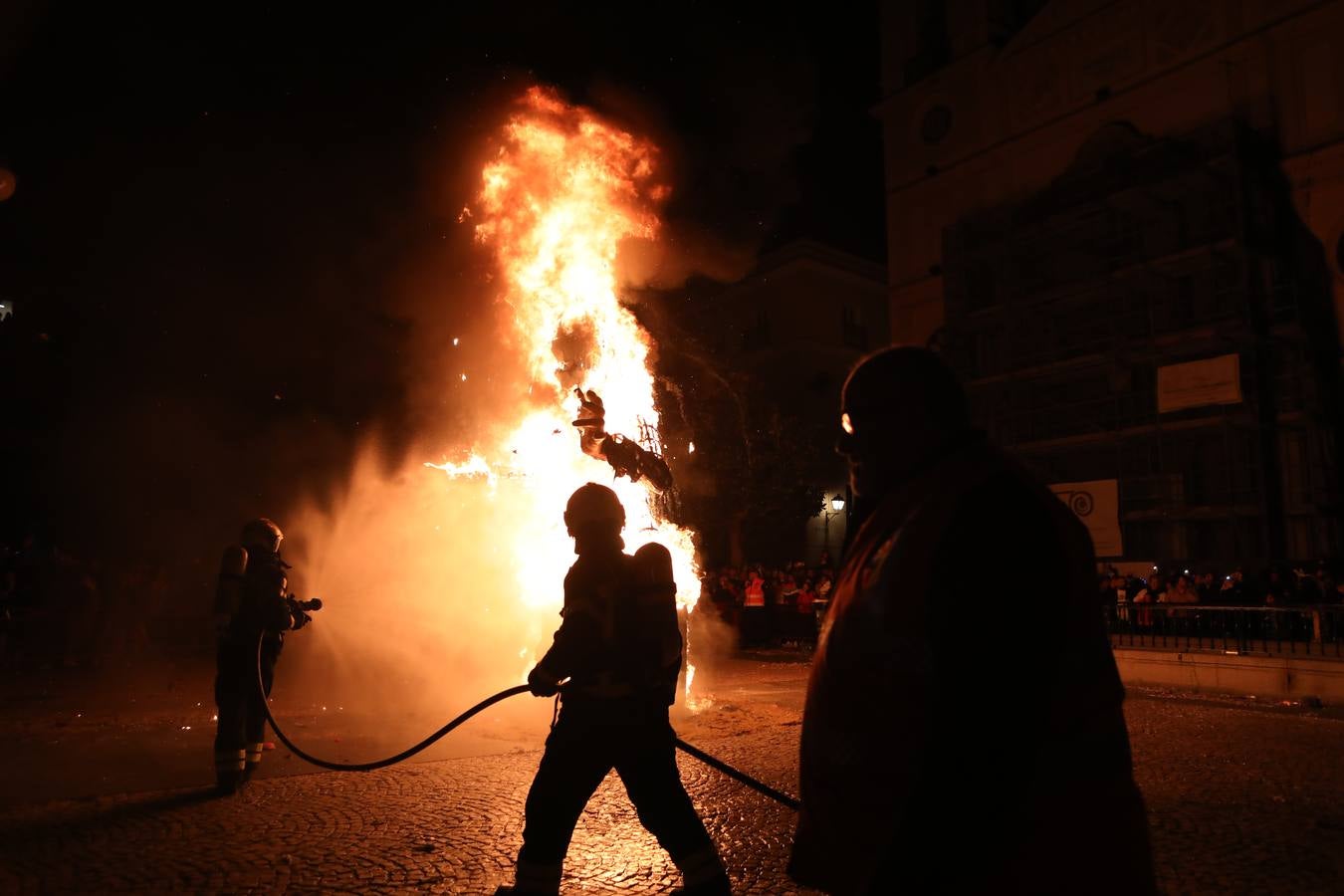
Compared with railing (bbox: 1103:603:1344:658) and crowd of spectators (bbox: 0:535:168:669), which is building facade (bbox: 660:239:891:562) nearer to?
railing (bbox: 1103:603:1344:658)

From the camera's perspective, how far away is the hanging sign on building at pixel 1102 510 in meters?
20.5

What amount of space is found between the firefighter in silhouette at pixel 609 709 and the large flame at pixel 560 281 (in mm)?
7148

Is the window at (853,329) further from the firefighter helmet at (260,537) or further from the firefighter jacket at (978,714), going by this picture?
the firefighter jacket at (978,714)

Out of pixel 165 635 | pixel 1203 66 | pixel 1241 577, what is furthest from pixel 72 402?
pixel 1203 66

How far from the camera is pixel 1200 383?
1922 cm

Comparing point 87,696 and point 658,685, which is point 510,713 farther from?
point 658,685

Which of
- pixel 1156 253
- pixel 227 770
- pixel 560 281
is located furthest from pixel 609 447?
pixel 1156 253

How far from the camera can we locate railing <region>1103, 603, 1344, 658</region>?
36.4 feet

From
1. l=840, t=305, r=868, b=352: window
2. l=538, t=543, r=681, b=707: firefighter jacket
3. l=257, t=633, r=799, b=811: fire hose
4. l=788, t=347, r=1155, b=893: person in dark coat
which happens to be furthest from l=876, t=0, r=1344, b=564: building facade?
l=788, t=347, r=1155, b=893: person in dark coat

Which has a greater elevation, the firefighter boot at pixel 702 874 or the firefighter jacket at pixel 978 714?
the firefighter jacket at pixel 978 714

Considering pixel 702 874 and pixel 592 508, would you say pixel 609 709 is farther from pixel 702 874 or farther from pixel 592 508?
pixel 592 508

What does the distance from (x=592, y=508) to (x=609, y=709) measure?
906mm

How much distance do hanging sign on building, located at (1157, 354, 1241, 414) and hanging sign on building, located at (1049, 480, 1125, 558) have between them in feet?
7.26

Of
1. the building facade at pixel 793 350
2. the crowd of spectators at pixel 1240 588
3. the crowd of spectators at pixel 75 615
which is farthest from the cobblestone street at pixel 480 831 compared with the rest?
the building facade at pixel 793 350
